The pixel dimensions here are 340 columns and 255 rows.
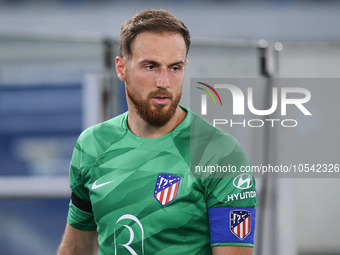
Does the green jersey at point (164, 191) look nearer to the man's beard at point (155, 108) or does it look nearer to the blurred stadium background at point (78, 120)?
the man's beard at point (155, 108)

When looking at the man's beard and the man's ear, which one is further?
the man's ear

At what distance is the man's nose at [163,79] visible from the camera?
169cm

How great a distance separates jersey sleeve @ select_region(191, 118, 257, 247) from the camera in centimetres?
165

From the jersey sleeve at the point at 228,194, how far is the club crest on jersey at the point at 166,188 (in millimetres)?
75

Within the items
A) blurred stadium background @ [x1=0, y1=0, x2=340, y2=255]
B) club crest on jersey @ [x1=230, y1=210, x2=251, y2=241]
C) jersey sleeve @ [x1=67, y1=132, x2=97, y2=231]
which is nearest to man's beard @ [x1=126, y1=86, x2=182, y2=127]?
jersey sleeve @ [x1=67, y1=132, x2=97, y2=231]

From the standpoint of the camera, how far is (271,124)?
3539 millimetres

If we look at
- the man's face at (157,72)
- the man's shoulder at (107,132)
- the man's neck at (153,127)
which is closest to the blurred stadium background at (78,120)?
the man's shoulder at (107,132)

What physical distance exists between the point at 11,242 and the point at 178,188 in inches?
93.0

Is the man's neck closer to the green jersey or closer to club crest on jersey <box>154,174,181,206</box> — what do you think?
the green jersey

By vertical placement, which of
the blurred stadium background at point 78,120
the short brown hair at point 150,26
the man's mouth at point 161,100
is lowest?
the blurred stadium background at point 78,120

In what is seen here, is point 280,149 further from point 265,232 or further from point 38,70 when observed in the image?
point 38,70

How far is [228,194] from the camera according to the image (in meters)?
1.66

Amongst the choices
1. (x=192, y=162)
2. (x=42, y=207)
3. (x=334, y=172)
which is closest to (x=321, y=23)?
(x=334, y=172)

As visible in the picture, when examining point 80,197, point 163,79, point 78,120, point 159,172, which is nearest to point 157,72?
point 163,79
